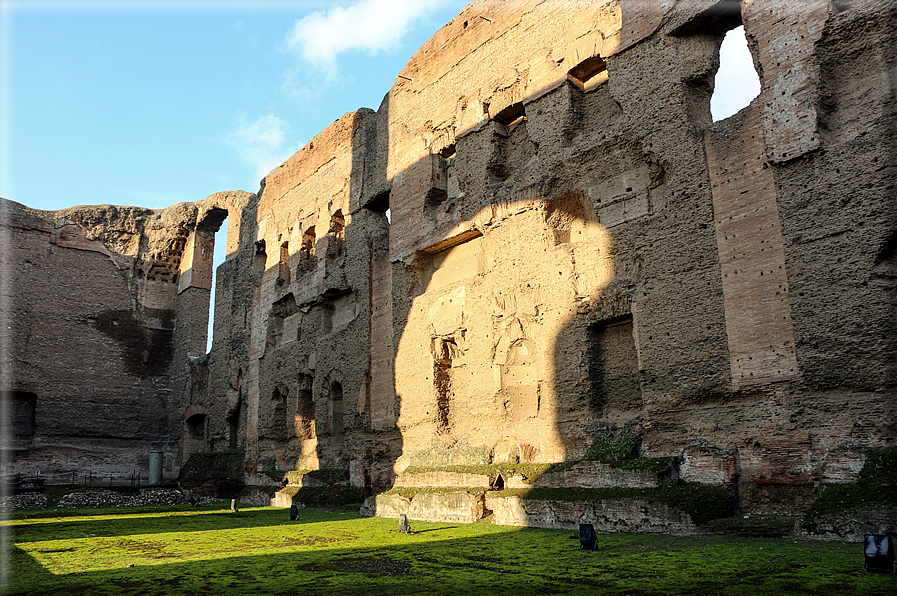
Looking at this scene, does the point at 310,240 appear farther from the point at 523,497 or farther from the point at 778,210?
the point at 778,210

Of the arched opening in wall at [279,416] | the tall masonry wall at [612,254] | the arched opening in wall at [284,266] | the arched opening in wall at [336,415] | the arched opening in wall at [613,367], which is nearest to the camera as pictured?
the tall masonry wall at [612,254]

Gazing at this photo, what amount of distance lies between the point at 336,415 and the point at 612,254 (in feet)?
23.9

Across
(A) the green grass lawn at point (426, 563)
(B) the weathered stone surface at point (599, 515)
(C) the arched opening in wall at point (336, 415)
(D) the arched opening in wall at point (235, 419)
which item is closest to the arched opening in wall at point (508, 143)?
(B) the weathered stone surface at point (599, 515)

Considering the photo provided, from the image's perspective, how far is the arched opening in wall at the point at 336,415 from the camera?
42.4 ft

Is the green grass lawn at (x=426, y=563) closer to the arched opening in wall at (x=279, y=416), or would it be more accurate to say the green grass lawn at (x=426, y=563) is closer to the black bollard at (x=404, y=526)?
the black bollard at (x=404, y=526)

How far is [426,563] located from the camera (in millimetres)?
4801

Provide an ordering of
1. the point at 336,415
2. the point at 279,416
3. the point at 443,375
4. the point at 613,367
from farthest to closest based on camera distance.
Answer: the point at 279,416 < the point at 336,415 < the point at 443,375 < the point at 613,367

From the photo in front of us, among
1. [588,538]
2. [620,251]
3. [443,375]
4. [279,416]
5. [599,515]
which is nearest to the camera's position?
[588,538]

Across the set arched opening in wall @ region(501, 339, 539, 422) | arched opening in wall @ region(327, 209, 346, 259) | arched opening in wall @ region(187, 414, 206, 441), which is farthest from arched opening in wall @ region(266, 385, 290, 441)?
arched opening in wall @ region(501, 339, 539, 422)

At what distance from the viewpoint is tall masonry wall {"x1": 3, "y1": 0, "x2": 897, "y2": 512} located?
605 cm

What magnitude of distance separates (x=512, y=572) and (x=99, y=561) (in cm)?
336

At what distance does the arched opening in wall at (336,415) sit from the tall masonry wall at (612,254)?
0.04 metres

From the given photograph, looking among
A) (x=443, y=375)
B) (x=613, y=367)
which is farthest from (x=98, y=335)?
(x=613, y=367)

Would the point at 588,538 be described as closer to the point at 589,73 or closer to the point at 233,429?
the point at 589,73
